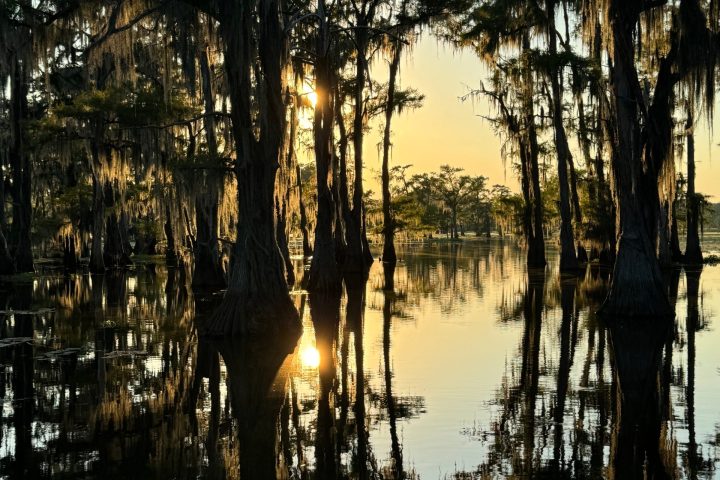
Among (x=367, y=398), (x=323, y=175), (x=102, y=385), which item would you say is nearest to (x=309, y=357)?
(x=367, y=398)

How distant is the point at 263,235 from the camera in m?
13.9

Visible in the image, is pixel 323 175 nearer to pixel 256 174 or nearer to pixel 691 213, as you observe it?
pixel 256 174

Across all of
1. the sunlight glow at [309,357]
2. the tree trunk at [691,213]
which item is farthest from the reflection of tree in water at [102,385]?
the tree trunk at [691,213]

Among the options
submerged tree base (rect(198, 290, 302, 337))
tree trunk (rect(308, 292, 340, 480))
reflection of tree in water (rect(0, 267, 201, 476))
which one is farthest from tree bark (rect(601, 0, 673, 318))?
reflection of tree in water (rect(0, 267, 201, 476))

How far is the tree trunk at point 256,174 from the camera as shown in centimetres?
1324

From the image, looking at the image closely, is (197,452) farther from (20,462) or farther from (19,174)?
(19,174)

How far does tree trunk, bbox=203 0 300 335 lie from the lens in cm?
1324

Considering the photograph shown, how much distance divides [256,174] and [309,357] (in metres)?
4.50

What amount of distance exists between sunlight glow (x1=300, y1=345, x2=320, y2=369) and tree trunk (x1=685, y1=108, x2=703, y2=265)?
1142 inches

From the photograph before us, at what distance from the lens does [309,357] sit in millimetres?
11094

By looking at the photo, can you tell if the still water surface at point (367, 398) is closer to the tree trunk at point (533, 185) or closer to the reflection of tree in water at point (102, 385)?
the reflection of tree in water at point (102, 385)

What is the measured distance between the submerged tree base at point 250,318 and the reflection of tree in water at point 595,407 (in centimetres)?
430

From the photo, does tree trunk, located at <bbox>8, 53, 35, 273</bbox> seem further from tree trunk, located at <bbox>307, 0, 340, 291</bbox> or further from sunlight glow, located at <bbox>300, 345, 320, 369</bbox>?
sunlight glow, located at <bbox>300, 345, 320, 369</bbox>

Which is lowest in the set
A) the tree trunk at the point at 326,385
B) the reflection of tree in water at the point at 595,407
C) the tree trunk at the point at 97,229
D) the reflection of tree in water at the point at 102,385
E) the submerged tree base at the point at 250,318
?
the reflection of tree in water at the point at 595,407
